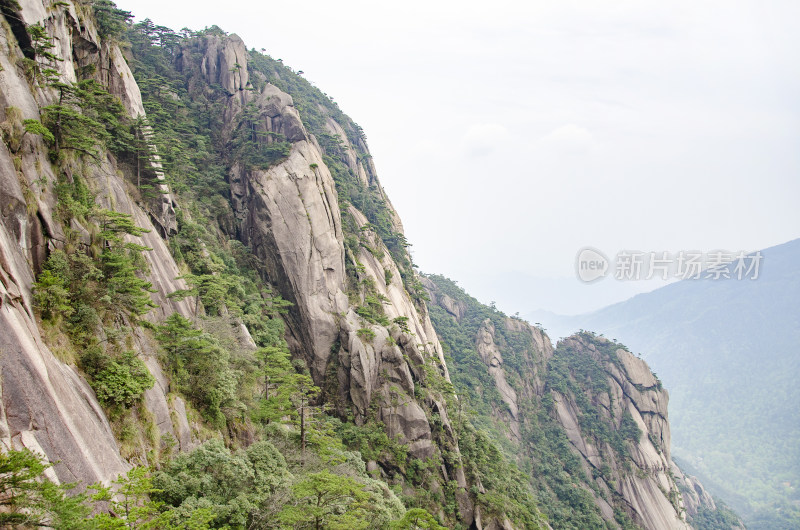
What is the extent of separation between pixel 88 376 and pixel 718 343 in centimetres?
23458

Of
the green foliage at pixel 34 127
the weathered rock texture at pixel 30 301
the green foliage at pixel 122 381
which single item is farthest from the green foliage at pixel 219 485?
the green foliage at pixel 34 127

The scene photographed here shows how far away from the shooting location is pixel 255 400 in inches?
801

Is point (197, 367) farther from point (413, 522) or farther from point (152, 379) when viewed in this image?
point (413, 522)

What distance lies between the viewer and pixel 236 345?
21.1m

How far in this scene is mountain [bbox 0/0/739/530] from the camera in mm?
10734

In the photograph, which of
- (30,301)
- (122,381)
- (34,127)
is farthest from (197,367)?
(34,127)

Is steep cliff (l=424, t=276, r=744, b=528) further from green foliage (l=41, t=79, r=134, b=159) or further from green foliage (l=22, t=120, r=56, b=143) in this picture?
green foliage (l=22, t=120, r=56, b=143)

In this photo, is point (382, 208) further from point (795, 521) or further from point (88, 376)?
point (795, 521)

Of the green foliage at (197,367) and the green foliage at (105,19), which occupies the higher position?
the green foliage at (105,19)

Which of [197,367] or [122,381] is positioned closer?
[122,381]

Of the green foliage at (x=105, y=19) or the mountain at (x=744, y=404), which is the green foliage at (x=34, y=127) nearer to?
the green foliage at (x=105, y=19)

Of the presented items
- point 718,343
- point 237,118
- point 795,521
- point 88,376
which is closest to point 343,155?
point 237,118

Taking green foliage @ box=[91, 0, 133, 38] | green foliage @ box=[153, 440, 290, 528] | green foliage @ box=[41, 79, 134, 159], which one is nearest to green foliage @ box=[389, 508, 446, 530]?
green foliage @ box=[153, 440, 290, 528]

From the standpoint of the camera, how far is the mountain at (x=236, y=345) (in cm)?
1073
